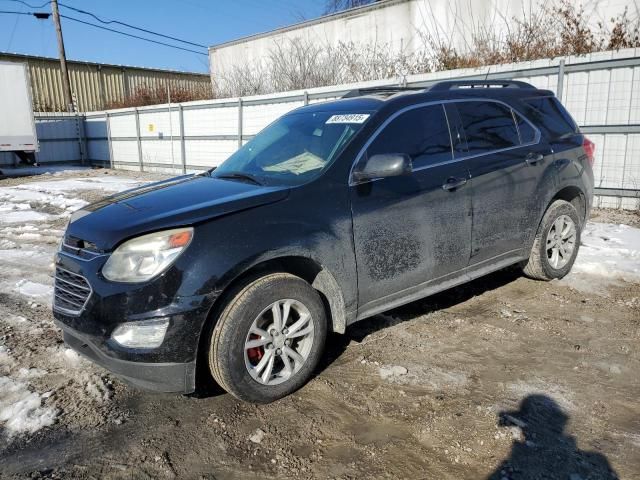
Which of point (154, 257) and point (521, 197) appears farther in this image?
point (521, 197)

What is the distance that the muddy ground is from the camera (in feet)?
8.15

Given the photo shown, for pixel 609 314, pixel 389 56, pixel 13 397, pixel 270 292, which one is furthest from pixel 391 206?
pixel 389 56

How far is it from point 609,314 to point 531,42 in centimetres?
870

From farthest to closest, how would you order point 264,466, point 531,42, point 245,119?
point 245,119, point 531,42, point 264,466

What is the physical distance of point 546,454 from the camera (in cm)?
249

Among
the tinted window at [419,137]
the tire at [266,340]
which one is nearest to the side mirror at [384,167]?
the tinted window at [419,137]

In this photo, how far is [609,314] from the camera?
430 cm

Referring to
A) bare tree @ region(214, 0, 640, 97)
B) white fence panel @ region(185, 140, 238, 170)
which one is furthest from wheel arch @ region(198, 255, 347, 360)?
white fence panel @ region(185, 140, 238, 170)

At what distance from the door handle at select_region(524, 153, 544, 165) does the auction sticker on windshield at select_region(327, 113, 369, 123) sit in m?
1.73

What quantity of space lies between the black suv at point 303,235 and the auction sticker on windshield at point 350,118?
0.02m

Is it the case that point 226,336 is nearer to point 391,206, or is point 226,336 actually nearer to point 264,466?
point 264,466

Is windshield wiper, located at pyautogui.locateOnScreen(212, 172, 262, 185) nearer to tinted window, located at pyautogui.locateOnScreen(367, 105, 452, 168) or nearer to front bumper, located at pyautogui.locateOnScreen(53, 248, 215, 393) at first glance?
tinted window, located at pyautogui.locateOnScreen(367, 105, 452, 168)

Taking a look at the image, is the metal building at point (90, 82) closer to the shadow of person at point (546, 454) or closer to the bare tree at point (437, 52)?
the bare tree at point (437, 52)

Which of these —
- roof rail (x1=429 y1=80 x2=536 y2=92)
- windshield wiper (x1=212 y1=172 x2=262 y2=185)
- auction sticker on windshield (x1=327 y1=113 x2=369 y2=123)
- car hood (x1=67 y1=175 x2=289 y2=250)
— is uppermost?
roof rail (x1=429 y1=80 x2=536 y2=92)
